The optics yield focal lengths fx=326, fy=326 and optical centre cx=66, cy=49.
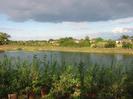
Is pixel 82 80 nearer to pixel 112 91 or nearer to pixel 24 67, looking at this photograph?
pixel 112 91

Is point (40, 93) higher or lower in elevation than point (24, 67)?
lower

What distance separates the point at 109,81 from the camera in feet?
27.1

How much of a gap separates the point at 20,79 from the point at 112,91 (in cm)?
230

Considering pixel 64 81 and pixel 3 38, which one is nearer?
pixel 64 81

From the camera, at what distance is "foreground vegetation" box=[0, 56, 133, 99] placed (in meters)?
7.86

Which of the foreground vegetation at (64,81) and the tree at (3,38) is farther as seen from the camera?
the tree at (3,38)

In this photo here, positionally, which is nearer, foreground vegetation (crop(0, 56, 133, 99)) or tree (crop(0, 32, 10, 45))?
foreground vegetation (crop(0, 56, 133, 99))

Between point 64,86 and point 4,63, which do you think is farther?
point 4,63

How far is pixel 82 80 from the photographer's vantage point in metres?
8.16

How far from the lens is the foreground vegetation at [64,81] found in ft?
25.8

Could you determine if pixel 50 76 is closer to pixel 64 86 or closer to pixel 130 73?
pixel 64 86

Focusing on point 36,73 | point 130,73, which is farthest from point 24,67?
point 130,73

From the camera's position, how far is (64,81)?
7926 millimetres

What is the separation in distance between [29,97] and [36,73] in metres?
0.75
